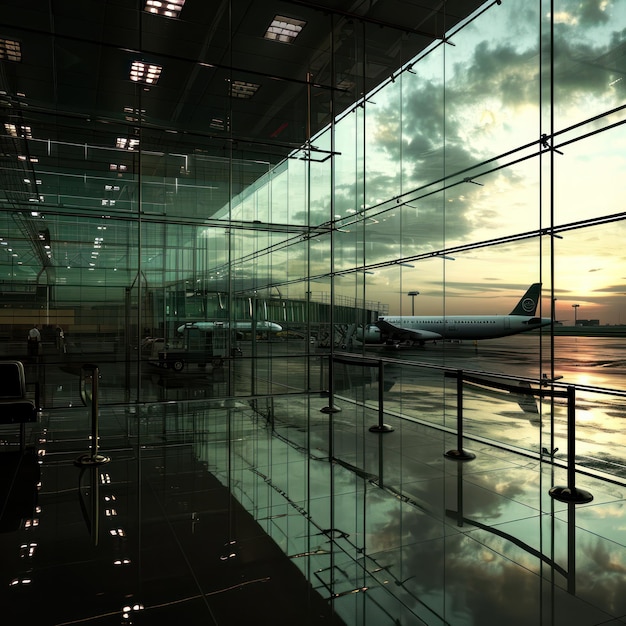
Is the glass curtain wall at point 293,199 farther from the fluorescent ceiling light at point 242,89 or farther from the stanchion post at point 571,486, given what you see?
the stanchion post at point 571,486

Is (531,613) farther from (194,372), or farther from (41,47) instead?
(41,47)

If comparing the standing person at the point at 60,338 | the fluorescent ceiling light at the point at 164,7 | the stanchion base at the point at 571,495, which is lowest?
the stanchion base at the point at 571,495

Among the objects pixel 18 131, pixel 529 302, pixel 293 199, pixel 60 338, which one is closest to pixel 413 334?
pixel 293 199

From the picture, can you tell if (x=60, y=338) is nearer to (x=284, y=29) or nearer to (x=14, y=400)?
(x=14, y=400)

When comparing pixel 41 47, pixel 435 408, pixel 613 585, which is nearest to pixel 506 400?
pixel 435 408

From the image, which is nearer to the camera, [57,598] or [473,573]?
[57,598]

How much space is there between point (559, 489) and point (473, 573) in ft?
6.71

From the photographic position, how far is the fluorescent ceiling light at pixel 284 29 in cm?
957

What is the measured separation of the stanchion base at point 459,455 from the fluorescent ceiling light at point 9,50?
31.0ft

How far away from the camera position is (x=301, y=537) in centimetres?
377

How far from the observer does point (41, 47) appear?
8.79m

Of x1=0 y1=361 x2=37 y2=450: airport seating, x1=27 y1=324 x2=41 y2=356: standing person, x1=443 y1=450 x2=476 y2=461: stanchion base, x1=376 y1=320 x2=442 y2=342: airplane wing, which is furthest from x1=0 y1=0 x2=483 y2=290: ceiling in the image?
x1=443 y1=450 x2=476 y2=461: stanchion base

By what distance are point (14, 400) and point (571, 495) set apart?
6107mm

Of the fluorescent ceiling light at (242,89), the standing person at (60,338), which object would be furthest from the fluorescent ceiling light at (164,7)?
the standing person at (60,338)
